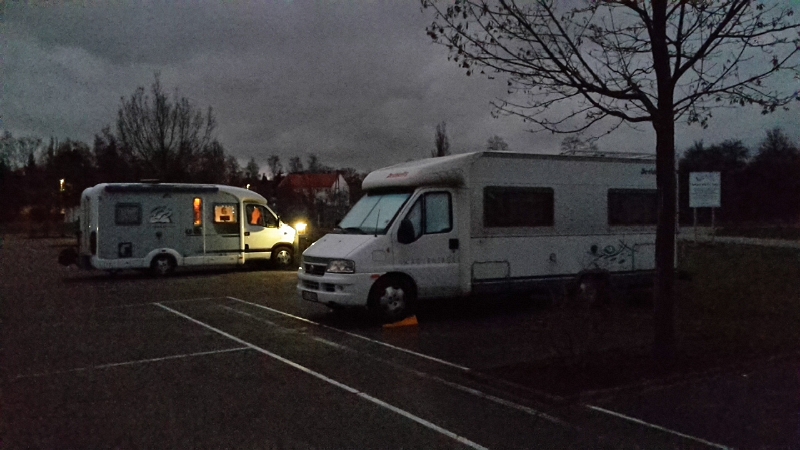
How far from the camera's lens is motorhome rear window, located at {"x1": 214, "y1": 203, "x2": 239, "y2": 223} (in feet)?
71.8

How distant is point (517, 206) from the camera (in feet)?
41.7

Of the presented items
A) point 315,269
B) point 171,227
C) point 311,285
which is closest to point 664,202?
point 315,269

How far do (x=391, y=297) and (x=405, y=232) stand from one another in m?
1.13

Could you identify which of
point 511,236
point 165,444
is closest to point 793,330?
point 511,236

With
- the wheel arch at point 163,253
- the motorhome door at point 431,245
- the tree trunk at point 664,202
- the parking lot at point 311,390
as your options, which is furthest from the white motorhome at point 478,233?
the wheel arch at point 163,253

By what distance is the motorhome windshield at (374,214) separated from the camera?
39.5ft

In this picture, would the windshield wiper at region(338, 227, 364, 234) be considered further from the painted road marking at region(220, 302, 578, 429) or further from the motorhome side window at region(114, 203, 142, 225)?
the motorhome side window at region(114, 203, 142, 225)

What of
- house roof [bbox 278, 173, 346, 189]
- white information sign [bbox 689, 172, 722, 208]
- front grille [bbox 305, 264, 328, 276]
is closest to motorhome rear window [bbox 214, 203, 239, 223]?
front grille [bbox 305, 264, 328, 276]

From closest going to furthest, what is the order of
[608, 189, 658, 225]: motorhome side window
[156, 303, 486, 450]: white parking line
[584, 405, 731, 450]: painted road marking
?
1. [584, 405, 731, 450]: painted road marking
2. [156, 303, 486, 450]: white parking line
3. [608, 189, 658, 225]: motorhome side window

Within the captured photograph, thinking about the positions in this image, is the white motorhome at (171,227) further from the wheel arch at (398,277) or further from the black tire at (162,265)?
the wheel arch at (398,277)

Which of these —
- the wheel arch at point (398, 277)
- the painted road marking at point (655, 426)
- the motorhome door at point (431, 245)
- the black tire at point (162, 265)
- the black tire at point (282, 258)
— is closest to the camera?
the painted road marking at point (655, 426)

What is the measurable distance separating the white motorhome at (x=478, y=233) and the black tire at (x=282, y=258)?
10.6m

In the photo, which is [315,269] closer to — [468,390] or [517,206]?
[517,206]

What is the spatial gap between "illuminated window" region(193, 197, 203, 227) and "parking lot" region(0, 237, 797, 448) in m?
8.46
